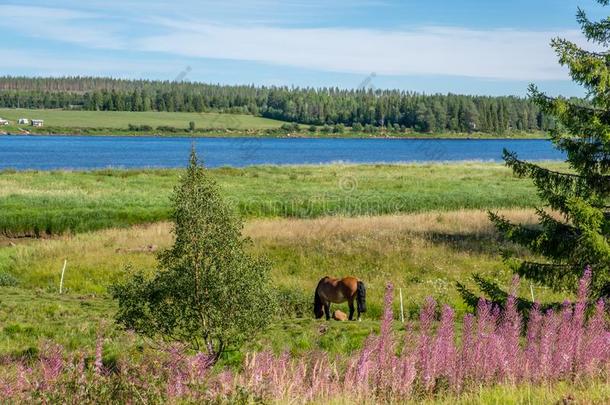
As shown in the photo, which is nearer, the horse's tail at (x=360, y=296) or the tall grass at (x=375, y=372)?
the tall grass at (x=375, y=372)

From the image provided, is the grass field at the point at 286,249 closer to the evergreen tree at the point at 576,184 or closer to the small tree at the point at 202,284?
the small tree at the point at 202,284

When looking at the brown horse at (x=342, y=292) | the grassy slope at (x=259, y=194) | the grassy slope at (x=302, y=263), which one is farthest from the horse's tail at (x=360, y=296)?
the grassy slope at (x=259, y=194)

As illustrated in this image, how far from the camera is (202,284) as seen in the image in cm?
1252

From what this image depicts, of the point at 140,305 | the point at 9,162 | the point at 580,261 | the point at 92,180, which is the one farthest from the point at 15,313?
the point at 9,162

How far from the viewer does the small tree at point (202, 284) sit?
12.5 m

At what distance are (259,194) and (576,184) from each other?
44.6 m

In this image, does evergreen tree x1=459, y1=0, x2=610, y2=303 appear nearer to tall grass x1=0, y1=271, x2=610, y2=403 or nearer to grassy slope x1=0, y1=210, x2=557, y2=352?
grassy slope x1=0, y1=210, x2=557, y2=352

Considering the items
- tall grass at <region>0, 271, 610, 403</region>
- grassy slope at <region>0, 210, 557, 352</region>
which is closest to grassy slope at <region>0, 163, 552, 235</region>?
grassy slope at <region>0, 210, 557, 352</region>

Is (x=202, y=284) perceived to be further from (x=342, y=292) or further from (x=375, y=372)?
(x=342, y=292)

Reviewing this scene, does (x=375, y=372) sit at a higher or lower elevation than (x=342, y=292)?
higher

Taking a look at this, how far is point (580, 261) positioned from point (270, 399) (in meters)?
11.9

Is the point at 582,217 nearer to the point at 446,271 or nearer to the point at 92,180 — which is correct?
the point at 446,271

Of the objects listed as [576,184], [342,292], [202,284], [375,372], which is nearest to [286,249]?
[342,292]

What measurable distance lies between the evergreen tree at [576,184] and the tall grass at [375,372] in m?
8.16
